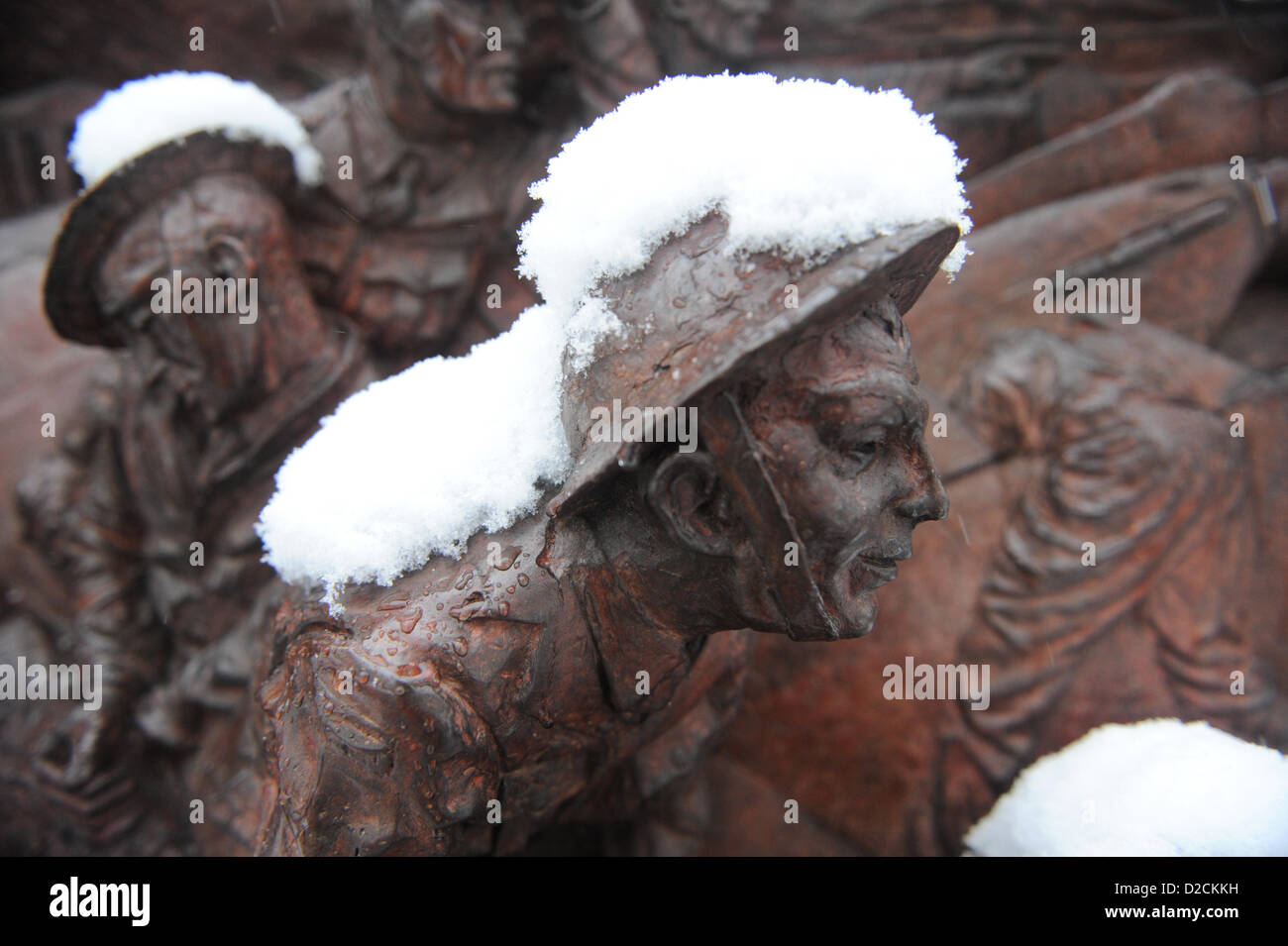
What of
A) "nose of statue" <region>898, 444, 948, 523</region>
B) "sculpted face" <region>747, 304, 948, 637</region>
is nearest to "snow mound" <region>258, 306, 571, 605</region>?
"sculpted face" <region>747, 304, 948, 637</region>

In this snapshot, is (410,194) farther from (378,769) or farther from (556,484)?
(378,769)

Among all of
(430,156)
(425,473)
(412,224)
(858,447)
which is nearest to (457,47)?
(430,156)

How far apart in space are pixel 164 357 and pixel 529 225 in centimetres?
127

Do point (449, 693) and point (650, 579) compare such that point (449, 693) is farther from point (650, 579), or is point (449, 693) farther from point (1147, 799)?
point (1147, 799)

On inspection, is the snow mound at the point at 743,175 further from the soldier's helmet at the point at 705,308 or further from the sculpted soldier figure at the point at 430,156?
the sculpted soldier figure at the point at 430,156

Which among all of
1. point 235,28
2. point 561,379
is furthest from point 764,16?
point 235,28

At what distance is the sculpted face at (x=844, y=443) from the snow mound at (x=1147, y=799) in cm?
72

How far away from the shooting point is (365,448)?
119 centimetres

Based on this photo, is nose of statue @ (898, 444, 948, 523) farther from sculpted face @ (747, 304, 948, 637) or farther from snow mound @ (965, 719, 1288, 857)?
snow mound @ (965, 719, 1288, 857)

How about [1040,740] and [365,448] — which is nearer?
[365,448]

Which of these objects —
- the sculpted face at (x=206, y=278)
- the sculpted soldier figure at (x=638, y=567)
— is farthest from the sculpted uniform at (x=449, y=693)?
the sculpted face at (x=206, y=278)

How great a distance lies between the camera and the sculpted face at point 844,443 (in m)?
0.90

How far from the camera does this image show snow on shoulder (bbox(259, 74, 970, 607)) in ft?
2.89

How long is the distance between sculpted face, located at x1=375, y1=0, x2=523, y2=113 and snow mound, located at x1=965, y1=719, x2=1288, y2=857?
6.61 ft
